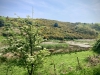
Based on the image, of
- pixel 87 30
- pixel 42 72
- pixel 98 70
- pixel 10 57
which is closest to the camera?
pixel 98 70

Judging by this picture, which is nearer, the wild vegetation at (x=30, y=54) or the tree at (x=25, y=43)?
the tree at (x=25, y=43)

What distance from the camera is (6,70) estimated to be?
26.7 metres

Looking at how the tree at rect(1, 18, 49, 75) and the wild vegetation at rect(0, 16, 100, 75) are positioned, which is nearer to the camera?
the tree at rect(1, 18, 49, 75)

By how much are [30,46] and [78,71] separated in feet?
37.8

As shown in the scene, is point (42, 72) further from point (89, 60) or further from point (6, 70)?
point (89, 60)

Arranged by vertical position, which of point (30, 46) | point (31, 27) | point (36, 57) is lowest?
point (36, 57)

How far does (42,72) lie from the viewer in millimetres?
24938

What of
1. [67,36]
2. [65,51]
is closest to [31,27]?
[65,51]

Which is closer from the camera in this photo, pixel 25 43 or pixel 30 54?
pixel 25 43

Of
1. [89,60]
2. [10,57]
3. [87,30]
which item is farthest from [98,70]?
[87,30]

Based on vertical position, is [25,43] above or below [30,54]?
above

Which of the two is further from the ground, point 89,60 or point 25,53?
point 25,53

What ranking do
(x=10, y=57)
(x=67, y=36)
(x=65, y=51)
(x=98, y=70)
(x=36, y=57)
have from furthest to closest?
(x=67, y=36) → (x=65, y=51) → (x=10, y=57) → (x=98, y=70) → (x=36, y=57)

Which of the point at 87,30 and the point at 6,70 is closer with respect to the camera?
the point at 6,70
